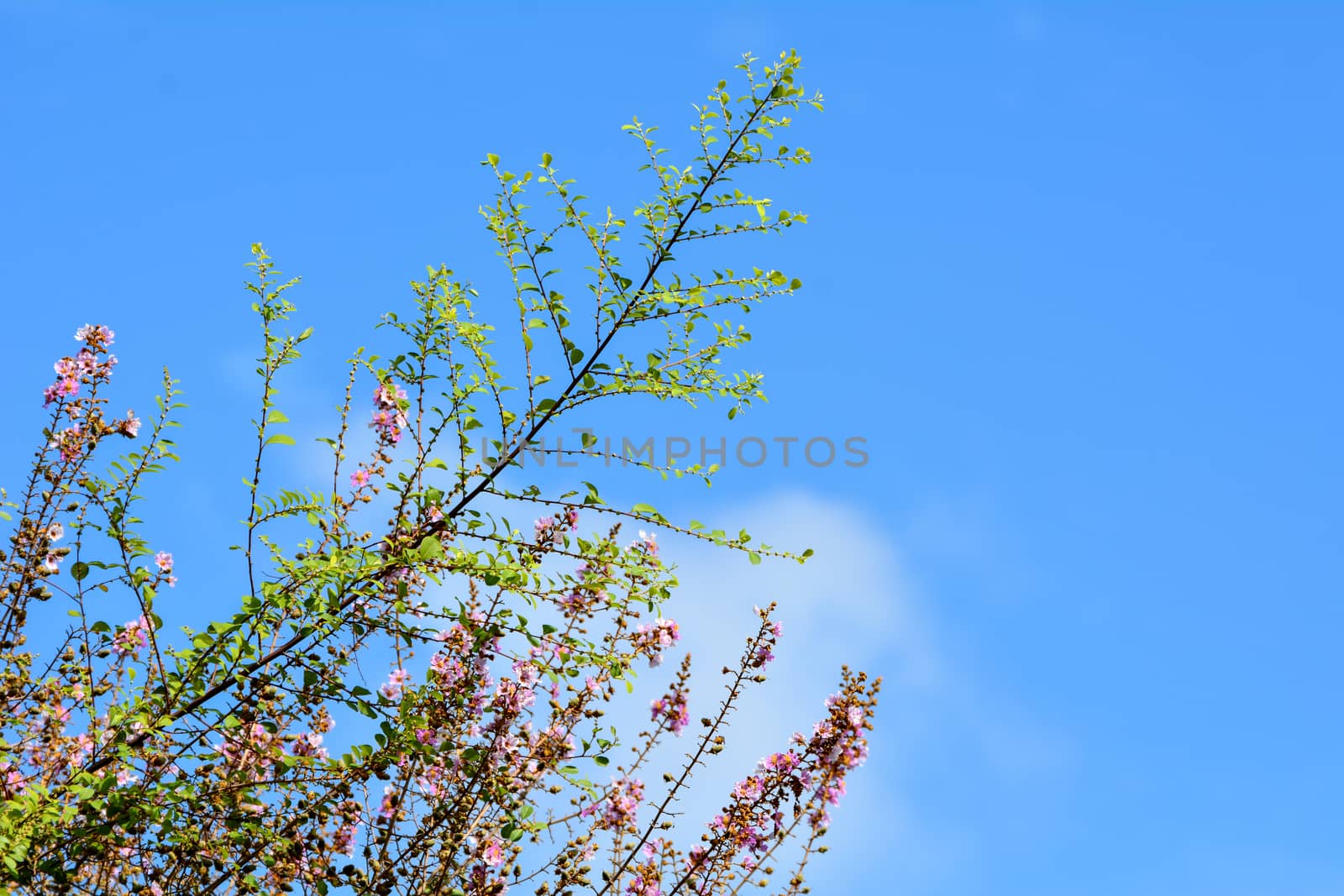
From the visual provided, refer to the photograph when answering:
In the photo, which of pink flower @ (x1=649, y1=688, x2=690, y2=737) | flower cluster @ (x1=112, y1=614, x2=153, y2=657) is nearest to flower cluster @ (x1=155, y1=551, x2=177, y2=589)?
flower cluster @ (x1=112, y1=614, x2=153, y2=657)

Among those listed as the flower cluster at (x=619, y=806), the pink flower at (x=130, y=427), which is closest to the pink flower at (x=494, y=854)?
the flower cluster at (x=619, y=806)

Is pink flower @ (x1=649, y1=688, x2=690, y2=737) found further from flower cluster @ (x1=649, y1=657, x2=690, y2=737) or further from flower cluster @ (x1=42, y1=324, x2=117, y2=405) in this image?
flower cluster @ (x1=42, y1=324, x2=117, y2=405)

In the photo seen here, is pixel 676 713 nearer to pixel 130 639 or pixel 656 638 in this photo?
pixel 656 638

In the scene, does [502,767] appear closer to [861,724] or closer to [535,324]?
[861,724]

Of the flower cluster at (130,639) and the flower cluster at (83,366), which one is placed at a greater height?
the flower cluster at (83,366)

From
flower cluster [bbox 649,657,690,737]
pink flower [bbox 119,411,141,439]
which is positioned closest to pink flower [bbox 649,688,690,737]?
flower cluster [bbox 649,657,690,737]

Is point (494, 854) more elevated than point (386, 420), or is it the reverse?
point (386, 420)

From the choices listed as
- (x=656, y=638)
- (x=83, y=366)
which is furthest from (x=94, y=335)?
(x=656, y=638)

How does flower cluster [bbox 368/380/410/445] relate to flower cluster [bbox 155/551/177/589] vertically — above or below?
above

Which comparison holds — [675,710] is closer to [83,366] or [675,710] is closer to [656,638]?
[656,638]

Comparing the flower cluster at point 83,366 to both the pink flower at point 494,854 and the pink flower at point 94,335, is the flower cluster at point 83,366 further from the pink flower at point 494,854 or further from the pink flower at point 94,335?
the pink flower at point 494,854

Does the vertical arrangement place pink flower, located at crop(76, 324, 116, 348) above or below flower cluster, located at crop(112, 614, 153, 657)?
above

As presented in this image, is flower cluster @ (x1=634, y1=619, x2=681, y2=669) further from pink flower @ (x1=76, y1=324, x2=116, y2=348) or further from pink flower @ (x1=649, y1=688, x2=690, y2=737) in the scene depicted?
pink flower @ (x1=76, y1=324, x2=116, y2=348)

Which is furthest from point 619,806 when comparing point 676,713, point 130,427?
point 130,427
